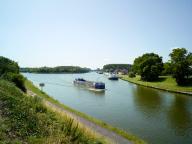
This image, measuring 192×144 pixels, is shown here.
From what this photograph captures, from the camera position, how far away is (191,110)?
31.6 m

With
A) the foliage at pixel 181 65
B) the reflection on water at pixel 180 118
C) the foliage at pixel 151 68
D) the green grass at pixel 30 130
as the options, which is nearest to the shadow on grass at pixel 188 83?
the foliage at pixel 181 65

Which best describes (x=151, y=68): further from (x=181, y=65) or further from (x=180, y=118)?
(x=180, y=118)

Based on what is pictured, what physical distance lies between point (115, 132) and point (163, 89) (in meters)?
43.4

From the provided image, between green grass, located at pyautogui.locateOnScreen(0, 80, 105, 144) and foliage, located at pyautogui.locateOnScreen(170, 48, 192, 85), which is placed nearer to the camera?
green grass, located at pyautogui.locateOnScreen(0, 80, 105, 144)

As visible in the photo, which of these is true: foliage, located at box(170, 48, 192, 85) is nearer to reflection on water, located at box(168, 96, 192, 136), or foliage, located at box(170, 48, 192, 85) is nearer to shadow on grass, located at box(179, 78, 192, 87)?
shadow on grass, located at box(179, 78, 192, 87)

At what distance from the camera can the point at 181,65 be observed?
57250 mm

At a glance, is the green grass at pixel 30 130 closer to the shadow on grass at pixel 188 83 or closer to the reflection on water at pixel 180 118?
the reflection on water at pixel 180 118

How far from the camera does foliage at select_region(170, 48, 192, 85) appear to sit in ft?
188

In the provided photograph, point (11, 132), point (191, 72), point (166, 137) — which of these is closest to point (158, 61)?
point (191, 72)

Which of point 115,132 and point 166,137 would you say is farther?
point 166,137

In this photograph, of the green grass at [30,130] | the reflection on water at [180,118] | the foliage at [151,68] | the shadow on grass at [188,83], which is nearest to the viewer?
the green grass at [30,130]

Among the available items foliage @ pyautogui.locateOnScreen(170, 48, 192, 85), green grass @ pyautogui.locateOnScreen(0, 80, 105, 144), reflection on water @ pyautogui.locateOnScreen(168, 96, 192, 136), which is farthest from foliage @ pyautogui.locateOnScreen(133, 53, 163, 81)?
green grass @ pyautogui.locateOnScreen(0, 80, 105, 144)

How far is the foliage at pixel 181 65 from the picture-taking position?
5725 centimetres

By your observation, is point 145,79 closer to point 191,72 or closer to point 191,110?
point 191,72
